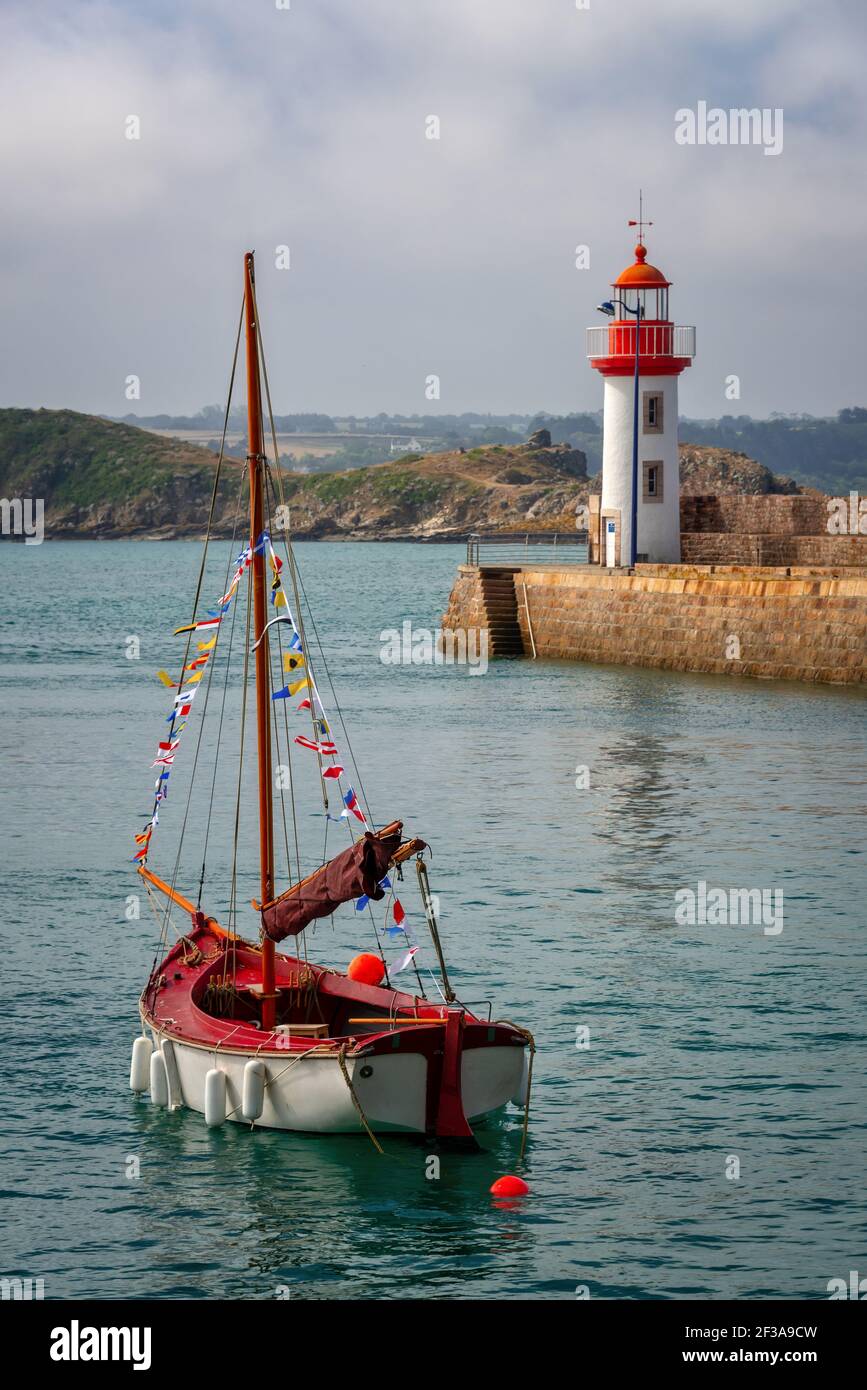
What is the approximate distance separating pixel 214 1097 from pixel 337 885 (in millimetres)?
1946

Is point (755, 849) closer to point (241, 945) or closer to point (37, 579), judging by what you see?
point (241, 945)

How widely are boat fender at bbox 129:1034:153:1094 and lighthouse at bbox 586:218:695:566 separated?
3696 cm

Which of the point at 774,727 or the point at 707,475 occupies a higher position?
the point at 707,475

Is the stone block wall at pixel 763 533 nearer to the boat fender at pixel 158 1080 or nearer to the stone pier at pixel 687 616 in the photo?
the stone pier at pixel 687 616

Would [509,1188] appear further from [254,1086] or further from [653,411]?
[653,411]

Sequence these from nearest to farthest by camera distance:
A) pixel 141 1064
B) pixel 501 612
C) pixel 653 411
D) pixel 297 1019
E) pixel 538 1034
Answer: pixel 141 1064 < pixel 297 1019 < pixel 538 1034 < pixel 653 411 < pixel 501 612

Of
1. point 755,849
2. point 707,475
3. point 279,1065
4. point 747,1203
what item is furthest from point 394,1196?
point 707,475

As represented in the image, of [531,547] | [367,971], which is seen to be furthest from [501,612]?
[367,971]

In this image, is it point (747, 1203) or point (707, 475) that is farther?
point (707, 475)

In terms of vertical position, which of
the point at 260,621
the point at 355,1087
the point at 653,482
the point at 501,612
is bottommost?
the point at 355,1087

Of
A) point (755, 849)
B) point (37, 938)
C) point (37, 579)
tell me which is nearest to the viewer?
point (37, 938)

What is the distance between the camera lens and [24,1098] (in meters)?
15.1

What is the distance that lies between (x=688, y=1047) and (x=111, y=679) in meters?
37.1

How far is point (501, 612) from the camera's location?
53.4 metres
